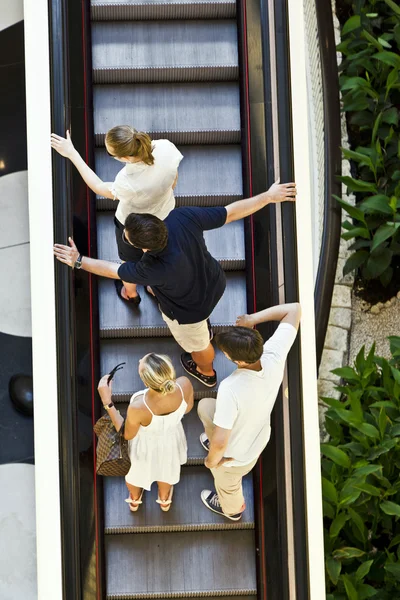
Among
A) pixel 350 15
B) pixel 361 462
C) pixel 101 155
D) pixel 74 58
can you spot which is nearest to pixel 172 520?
pixel 361 462

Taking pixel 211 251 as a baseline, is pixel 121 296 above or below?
below

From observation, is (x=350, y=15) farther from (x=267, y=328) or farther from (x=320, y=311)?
(x=267, y=328)

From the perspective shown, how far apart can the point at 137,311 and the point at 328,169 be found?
2101 mm

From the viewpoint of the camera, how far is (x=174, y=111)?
4.17 meters

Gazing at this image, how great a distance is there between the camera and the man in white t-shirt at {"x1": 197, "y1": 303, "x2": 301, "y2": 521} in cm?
371

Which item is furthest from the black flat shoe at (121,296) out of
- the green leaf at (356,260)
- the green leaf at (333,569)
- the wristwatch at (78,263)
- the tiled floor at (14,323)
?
the green leaf at (356,260)

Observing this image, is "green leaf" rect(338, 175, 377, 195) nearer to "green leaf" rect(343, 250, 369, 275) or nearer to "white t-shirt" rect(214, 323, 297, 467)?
"green leaf" rect(343, 250, 369, 275)

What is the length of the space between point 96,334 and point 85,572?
1.23 meters

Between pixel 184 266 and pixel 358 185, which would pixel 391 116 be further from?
pixel 184 266

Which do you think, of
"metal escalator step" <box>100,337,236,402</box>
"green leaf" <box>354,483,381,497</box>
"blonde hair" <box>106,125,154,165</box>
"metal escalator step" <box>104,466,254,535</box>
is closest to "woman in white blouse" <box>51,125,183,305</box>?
"blonde hair" <box>106,125,154,165</box>

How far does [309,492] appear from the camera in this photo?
12.4 feet

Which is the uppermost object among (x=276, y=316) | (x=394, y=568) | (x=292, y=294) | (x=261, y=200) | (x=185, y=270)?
(x=261, y=200)

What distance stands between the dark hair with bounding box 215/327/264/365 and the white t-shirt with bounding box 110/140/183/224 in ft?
2.19

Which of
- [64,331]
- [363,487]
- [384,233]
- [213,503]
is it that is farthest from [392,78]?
[213,503]
